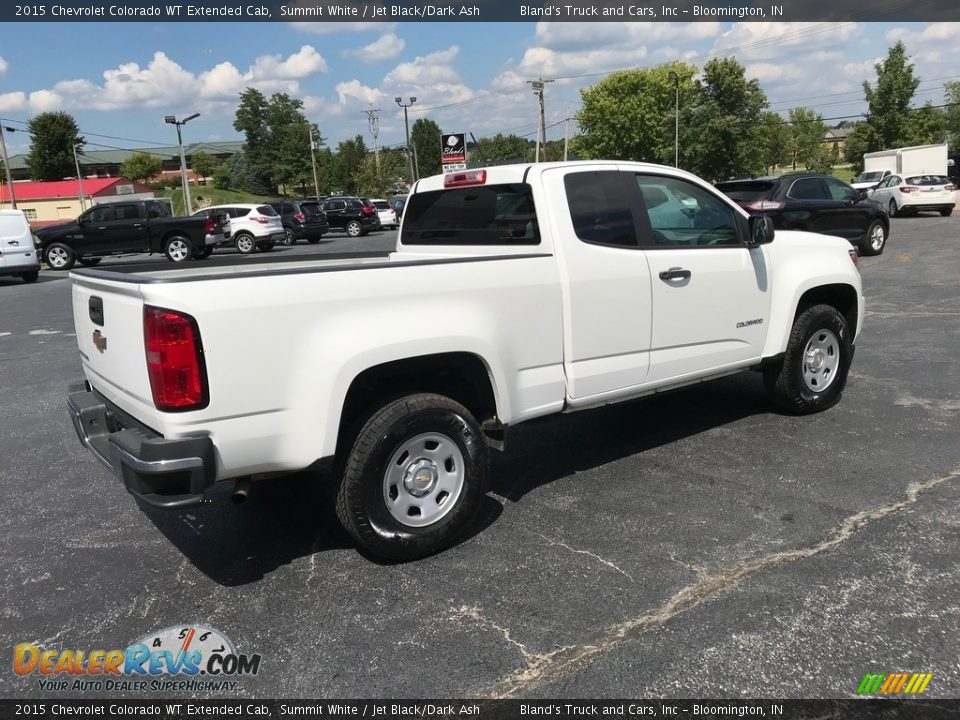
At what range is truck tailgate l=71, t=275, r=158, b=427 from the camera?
325 cm

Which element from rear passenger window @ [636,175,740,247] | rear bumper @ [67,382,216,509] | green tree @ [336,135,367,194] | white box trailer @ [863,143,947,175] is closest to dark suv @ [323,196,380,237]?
white box trailer @ [863,143,947,175]

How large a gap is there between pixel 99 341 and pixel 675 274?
10.5 feet

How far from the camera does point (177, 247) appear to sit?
896 inches

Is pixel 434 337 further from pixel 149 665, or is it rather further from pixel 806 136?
pixel 806 136

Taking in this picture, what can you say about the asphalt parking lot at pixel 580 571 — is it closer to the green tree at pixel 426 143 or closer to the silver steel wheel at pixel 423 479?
the silver steel wheel at pixel 423 479

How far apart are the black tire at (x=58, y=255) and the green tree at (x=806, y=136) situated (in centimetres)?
8661

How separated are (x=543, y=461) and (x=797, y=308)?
2231 mm

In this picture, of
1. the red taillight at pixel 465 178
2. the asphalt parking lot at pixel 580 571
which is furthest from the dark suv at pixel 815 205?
the red taillight at pixel 465 178

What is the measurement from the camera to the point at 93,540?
4.09 m

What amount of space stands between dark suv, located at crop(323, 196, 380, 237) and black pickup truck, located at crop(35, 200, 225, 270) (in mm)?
10504

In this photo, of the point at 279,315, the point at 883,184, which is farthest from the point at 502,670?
the point at 883,184

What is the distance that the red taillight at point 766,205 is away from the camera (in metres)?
14.4

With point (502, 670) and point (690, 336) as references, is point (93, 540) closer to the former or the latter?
point (502, 670)

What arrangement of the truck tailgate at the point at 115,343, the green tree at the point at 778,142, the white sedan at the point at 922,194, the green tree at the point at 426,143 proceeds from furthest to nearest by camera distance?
the green tree at the point at 426,143
the green tree at the point at 778,142
the white sedan at the point at 922,194
the truck tailgate at the point at 115,343
